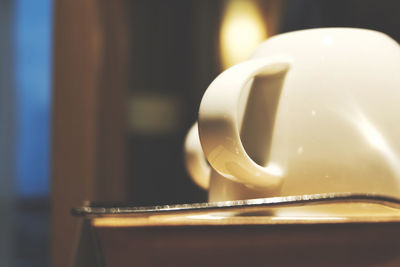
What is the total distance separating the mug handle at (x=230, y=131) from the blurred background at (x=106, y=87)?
1.36 feet

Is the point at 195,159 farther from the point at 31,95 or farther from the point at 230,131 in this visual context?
the point at 31,95

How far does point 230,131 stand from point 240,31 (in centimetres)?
116

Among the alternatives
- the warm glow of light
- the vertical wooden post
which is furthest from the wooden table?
Result: the warm glow of light

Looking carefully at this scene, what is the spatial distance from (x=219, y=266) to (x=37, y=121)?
4.87ft

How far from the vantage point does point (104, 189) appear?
1440mm

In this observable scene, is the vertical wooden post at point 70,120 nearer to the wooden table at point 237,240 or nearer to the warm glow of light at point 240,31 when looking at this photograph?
the warm glow of light at point 240,31

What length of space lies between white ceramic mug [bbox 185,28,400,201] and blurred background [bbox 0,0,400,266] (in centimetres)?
35

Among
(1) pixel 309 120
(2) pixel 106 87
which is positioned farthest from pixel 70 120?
(1) pixel 309 120

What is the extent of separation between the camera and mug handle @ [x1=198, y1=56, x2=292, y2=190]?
26 centimetres

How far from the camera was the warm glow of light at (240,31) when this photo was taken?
1.27 metres

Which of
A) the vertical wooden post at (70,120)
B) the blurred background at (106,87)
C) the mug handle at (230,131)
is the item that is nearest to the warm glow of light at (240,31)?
the blurred background at (106,87)

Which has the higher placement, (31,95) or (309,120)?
(31,95)

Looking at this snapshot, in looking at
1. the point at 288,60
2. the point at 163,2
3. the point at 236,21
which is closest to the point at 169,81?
the point at 163,2

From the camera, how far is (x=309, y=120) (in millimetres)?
297
